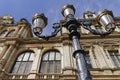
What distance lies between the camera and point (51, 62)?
1444cm

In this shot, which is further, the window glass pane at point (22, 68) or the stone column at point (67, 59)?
the window glass pane at point (22, 68)

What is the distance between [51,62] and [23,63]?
2.27 meters

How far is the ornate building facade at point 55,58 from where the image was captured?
1215cm

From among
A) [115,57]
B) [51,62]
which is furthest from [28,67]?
[115,57]

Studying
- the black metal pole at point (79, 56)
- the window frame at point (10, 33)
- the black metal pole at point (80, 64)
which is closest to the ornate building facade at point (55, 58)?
the window frame at point (10, 33)

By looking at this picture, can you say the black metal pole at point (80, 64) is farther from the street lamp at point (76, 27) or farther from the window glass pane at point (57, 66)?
the window glass pane at point (57, 66)

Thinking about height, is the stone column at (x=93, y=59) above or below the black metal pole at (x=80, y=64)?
above

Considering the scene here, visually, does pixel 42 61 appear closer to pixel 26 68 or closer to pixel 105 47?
pixel 26 68

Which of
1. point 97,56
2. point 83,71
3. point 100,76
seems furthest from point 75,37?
point 97,56

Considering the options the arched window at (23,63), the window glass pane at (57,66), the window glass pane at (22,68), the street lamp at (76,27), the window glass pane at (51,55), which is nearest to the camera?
the street lamp at (76,27)

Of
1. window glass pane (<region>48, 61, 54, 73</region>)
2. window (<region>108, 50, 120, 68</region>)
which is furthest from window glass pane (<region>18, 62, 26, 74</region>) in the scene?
window (<region>108, 50, 120, 68</region>)

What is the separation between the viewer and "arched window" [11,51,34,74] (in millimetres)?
13666

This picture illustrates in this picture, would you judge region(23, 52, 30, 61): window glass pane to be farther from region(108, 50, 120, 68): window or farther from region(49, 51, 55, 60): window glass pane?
region(108, 50, 120, 68): window

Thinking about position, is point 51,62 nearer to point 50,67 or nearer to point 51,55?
point 50,67
